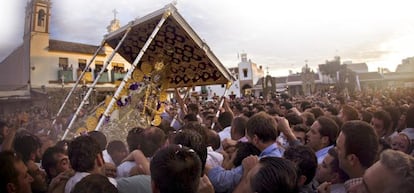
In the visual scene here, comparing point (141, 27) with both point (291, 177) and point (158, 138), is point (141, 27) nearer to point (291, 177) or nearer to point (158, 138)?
point (158, 138)

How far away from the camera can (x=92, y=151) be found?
8.50 ft

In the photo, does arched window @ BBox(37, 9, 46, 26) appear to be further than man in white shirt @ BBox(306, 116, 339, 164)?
Yes

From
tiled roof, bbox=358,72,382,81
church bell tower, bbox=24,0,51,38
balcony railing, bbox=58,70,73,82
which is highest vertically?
tiled roof, bbox=358,72,382,81

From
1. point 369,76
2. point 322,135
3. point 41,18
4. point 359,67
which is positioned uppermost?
point 359,67

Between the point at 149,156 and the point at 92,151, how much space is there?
3.00ft

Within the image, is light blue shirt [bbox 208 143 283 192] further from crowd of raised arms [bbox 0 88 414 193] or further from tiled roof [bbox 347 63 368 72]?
tiled roof [bbox 347 63 368 72]

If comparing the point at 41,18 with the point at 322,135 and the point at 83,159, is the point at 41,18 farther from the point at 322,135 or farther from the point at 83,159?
the point at 322,135

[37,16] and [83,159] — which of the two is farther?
[37,16]

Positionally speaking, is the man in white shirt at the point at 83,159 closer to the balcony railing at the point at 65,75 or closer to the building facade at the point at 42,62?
the building facade at the point at 42,62

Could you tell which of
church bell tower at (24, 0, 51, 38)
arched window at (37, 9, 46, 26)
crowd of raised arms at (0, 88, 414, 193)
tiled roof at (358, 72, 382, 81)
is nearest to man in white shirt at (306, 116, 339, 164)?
crowd of raised arms at (0, 88, 414, 193)

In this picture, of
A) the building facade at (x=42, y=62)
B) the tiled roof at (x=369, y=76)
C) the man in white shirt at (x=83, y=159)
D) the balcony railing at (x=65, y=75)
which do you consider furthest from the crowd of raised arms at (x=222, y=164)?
the tiled roof at (x=369, y=76)

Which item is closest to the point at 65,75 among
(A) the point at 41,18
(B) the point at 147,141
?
(A) the point at 41,18

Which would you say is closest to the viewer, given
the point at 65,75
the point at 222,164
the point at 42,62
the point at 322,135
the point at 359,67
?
the point at 222,164

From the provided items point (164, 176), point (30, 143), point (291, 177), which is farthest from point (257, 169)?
point (30, 143)
